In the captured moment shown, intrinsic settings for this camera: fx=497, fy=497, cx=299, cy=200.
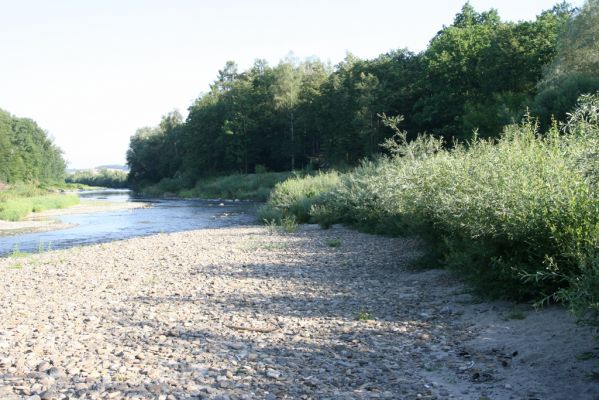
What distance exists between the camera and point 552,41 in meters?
44.6

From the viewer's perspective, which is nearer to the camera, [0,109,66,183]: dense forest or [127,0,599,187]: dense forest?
[127,0,599,187]: dense forest

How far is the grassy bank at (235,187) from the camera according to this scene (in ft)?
203

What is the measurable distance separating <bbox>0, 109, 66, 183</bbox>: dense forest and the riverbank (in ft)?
241

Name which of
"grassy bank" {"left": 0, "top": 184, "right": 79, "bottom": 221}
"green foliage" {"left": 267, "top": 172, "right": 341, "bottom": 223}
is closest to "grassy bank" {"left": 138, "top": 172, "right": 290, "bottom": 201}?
"grassy bank" {"left": 0, "top": 184, "right": 79, "bottom": 221}

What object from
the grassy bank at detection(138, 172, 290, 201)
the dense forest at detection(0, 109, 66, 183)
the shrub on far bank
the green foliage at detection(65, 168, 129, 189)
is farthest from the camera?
the green foliage at detection(65, 168, 129, 189)

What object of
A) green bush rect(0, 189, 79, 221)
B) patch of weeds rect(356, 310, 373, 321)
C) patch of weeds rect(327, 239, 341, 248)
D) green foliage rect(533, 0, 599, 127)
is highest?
green foliage rect(533, 0, 599, 127)

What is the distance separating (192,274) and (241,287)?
95.9 inches

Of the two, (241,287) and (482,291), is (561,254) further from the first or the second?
(241,287)

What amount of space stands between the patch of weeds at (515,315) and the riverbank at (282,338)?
18 mm

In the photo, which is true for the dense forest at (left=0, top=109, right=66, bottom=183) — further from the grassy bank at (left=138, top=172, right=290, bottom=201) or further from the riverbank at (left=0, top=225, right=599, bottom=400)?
the riverbank at (left=0, top=225, right=599, bottom=400)

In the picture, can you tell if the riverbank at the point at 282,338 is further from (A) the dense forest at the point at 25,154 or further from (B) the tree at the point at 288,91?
(A) the dense forest at the point at 25,154

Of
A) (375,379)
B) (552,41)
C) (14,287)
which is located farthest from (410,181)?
(552,41)

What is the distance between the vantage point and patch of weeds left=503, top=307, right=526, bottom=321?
737cm

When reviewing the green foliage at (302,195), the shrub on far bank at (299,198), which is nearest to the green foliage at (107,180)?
the green foliage at (302,195)
